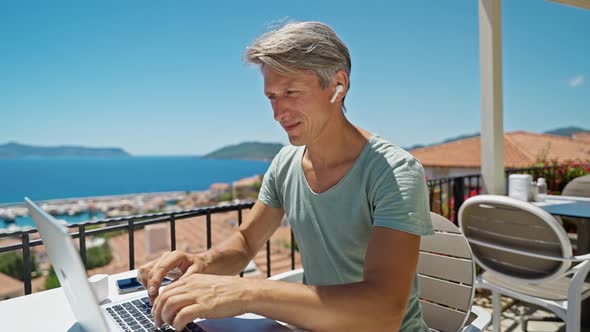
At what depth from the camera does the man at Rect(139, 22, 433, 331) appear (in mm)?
699

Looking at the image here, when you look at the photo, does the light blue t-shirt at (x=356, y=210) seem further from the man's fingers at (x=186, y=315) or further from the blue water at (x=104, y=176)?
the blue water at (x=104, y=176)

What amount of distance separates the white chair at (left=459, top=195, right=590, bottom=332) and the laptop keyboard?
1749mm

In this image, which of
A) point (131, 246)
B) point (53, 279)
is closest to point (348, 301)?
point (131, 246)

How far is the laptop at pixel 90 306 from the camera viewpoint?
0.54 meters

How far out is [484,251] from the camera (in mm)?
2176

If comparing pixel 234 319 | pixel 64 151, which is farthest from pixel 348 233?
pixel 64 151

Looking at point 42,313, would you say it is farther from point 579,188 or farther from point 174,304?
point 579,188

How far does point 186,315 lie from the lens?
2.18 ft

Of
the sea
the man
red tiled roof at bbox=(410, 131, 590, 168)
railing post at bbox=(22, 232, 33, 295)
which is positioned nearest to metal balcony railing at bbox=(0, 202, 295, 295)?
railing post at bbox=(22, 232, 33, 295)

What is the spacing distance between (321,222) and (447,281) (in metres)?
0.49

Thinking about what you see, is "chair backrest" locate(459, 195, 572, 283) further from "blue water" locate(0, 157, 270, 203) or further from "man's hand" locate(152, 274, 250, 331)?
"blue water" locate(0, 157, 270, 203)

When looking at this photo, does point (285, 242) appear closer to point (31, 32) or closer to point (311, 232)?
point (311, 232)

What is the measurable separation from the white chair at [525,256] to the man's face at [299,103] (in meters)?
1.37

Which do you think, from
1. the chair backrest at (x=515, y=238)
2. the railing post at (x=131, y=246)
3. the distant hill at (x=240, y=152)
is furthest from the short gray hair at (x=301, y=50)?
the distant hill at (x=240, y=152)
